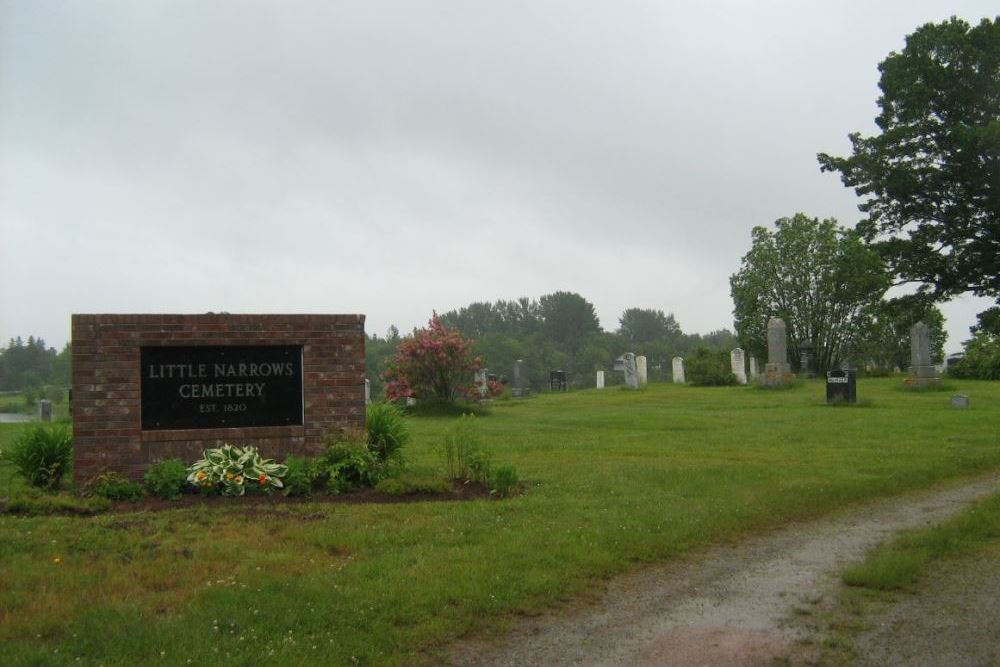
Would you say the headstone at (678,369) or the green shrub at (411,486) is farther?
the headstone at (678,369)

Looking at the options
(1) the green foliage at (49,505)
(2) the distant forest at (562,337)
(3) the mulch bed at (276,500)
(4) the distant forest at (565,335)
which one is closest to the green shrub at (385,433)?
(3) the mulch bed at (276,500)

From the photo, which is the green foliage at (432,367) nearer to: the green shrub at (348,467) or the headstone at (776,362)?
the headstone at (776,362)

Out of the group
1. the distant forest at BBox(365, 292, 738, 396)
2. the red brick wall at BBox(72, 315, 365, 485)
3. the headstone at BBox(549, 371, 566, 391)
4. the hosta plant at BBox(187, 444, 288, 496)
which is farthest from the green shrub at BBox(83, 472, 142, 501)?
the distant forest at BBox(365, 292, 738, 396)

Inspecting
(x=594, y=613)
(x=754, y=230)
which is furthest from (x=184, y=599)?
(x=754, y=230)

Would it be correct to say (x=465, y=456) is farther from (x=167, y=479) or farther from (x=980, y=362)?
(x=980, y=362)

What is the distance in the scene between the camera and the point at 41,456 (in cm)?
946

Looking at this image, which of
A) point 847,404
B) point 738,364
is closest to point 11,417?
point 847,404

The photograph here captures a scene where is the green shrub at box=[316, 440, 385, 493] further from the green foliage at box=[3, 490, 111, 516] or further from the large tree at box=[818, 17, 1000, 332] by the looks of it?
the large tree at box=[818, 17, 1000, 332]

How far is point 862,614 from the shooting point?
5.74 m

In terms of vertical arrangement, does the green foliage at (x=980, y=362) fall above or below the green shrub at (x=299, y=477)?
above

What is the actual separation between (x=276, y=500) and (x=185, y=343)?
6.99 feet

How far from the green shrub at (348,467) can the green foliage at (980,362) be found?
32643mm

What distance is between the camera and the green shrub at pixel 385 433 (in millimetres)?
10508

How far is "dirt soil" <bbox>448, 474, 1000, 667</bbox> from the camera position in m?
5.01
